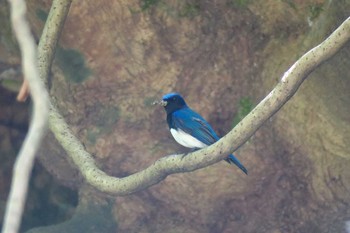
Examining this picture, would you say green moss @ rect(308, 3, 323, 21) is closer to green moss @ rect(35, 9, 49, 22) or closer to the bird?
the bird

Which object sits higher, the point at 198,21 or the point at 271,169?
the point at 198,21

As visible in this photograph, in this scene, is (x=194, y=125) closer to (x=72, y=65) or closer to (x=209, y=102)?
(x=209, y=102)

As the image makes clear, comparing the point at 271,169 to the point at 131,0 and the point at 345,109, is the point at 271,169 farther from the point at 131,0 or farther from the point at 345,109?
the point at 131,0

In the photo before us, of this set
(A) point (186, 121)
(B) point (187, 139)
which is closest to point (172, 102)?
(A) point (186, 121)

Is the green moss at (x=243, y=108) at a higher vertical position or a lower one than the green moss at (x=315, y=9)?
lower

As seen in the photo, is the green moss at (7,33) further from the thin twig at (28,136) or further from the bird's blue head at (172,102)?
the thin twig at (28,136)

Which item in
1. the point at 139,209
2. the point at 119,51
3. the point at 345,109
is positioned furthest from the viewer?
the point at 139,209

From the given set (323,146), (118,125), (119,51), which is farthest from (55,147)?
(323,146)

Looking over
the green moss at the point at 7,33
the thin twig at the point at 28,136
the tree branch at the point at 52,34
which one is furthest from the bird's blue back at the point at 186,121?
the thin twig at the point at 28,136
